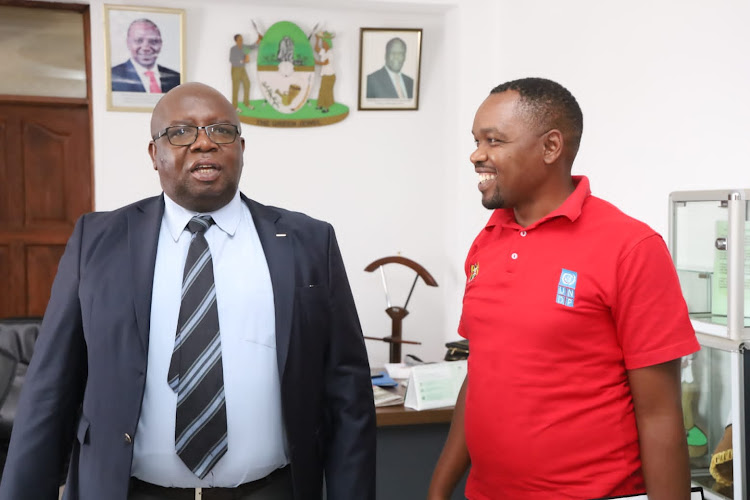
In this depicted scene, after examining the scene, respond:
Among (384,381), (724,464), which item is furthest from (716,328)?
(384,381)

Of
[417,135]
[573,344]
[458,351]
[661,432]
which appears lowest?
[458,351]

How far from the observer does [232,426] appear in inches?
55.7

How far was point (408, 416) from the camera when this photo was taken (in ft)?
8.63

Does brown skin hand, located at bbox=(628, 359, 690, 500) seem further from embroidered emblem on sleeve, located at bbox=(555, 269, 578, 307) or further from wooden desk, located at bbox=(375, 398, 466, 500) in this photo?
wooden desk, located at bbox=(375, 398, 466, 500)

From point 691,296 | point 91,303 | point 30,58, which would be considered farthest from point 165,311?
point 30,58

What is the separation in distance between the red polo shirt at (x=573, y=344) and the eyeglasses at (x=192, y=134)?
60cm

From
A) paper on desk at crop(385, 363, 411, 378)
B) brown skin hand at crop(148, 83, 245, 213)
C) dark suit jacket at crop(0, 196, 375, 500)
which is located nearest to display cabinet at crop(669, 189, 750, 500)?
dark suit jacket at crop(0, 196, 375, 500)

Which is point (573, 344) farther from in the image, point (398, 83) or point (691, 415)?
point (398, 83)

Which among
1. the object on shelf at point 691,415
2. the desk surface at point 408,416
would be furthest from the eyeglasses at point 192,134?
the desk surface at point 408,416

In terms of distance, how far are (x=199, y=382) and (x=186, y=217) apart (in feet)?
1.11

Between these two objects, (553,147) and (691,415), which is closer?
(553,147)

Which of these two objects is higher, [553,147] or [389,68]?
[389,68]

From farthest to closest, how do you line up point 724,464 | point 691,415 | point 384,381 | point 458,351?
point 458,351 < point 384,381 < point 691,415 < point 724,464

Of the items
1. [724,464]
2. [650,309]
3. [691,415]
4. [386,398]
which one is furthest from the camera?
[386,398]
